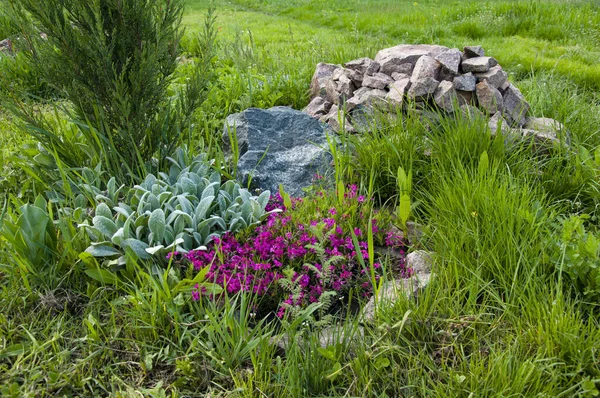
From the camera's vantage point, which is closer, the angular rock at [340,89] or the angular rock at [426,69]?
the angular rock at [426,69]

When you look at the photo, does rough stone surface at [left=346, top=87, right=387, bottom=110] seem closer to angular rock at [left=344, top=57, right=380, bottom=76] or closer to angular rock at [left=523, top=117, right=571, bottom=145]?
angular rock at [left=344, top=57, right=380, bottom=76]

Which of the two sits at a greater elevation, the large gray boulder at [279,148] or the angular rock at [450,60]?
the angular rock at [450,60]

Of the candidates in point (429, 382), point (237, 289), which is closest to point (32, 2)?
point (237, 289)

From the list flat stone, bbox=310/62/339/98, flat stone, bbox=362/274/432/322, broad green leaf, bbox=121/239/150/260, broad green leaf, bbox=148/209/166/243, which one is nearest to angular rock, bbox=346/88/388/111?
flat stone, bbox=310/62/339/98

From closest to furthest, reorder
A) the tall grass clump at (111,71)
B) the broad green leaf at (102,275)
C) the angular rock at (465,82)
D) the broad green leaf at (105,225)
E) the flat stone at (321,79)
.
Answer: the broad green leaf at (102,275)
the broad green leaf at (105,225)
the tall grass clump at (111,71)
the angular rock at (465,82)
the flat stone at (321,79)

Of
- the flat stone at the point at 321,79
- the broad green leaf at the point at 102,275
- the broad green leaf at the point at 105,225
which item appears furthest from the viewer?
the flat stone at the point at 321,79

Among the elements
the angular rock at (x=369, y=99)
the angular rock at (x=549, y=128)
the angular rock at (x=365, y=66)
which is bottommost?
the angular rock at (x=549, y=128)

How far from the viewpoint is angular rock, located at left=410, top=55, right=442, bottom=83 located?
424 centimetres

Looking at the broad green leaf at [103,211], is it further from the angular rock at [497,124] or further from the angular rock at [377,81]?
the angular rock at [497,124]

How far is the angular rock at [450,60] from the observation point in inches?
168

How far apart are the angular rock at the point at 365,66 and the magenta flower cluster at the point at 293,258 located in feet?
6.29

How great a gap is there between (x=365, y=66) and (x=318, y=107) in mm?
616

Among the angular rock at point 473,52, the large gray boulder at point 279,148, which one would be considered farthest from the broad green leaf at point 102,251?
the angular rock at point 473,52

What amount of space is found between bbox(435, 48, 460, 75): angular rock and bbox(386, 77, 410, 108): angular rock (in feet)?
1.08
